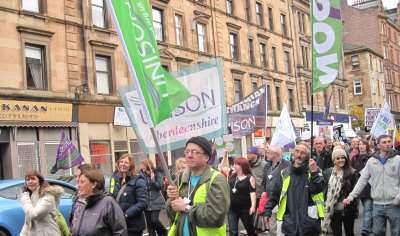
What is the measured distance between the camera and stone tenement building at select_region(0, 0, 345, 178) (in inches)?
821

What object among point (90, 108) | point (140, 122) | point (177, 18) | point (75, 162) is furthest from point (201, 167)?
point (177, 18)

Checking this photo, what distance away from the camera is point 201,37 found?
32.3 meters

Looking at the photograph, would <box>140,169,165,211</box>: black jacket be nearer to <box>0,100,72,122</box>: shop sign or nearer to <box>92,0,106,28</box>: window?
<box>0,100,72,122</box>: shop sign

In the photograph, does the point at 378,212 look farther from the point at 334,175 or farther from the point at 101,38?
the point at 101,38

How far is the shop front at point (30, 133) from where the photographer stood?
2047 cm

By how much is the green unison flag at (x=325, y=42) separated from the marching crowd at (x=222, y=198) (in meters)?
1.37

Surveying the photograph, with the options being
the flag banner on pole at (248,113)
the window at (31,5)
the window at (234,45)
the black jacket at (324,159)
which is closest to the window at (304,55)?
the window at (234,45)

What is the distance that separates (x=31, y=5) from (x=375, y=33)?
5662 cm

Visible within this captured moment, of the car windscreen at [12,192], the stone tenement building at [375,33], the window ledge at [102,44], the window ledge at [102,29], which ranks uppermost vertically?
the stone tenement building at [375,33]

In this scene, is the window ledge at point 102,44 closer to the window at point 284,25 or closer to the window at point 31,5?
the window at point 31,5

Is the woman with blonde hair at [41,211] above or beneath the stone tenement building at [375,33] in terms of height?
beneath

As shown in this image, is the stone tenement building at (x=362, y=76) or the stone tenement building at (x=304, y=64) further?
the stone tenement building at (x=362, y=76)

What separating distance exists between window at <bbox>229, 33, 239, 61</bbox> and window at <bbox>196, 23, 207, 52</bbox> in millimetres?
2981

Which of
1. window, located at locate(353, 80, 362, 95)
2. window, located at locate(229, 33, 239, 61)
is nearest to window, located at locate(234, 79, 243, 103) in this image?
window, located at locate(229, 33, 239, 61)
